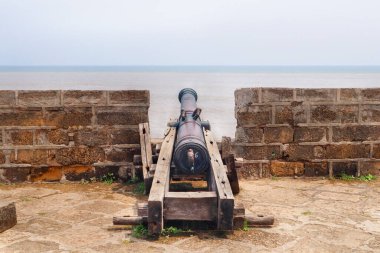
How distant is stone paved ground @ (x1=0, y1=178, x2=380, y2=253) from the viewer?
4.22 m

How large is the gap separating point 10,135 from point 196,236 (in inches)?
141

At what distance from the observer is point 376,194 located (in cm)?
622

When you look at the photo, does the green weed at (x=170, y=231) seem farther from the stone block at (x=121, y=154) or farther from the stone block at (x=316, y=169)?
the stone block at (x=316, y=169)

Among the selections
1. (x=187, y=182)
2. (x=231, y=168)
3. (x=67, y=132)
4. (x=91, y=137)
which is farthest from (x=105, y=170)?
(x=231, y=168)

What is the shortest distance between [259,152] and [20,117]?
3415mm

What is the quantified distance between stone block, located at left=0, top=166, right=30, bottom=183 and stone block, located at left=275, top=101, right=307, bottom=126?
3.64 metres

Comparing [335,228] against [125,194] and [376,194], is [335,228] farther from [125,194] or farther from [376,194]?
[125,194]

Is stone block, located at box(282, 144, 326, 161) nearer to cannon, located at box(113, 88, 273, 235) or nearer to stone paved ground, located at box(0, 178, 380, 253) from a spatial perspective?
stone paved ground, located at box(0, 178, 380, 253)

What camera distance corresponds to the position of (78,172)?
6938 millimetres

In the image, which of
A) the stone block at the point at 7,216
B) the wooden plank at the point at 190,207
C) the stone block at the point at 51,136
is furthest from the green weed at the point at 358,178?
the stone block at the point at 7,216

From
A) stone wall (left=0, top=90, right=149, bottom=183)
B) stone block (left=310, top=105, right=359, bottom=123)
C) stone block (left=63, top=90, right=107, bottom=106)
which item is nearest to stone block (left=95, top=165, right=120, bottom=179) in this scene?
stone wall (left=0, top=90, right=149, bottom=183)

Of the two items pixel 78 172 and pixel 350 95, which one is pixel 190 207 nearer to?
pixel 78 172

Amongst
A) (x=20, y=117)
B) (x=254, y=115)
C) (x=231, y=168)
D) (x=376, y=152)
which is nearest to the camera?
(x=231, y=168)

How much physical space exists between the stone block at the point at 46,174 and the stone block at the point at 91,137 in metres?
0.49
